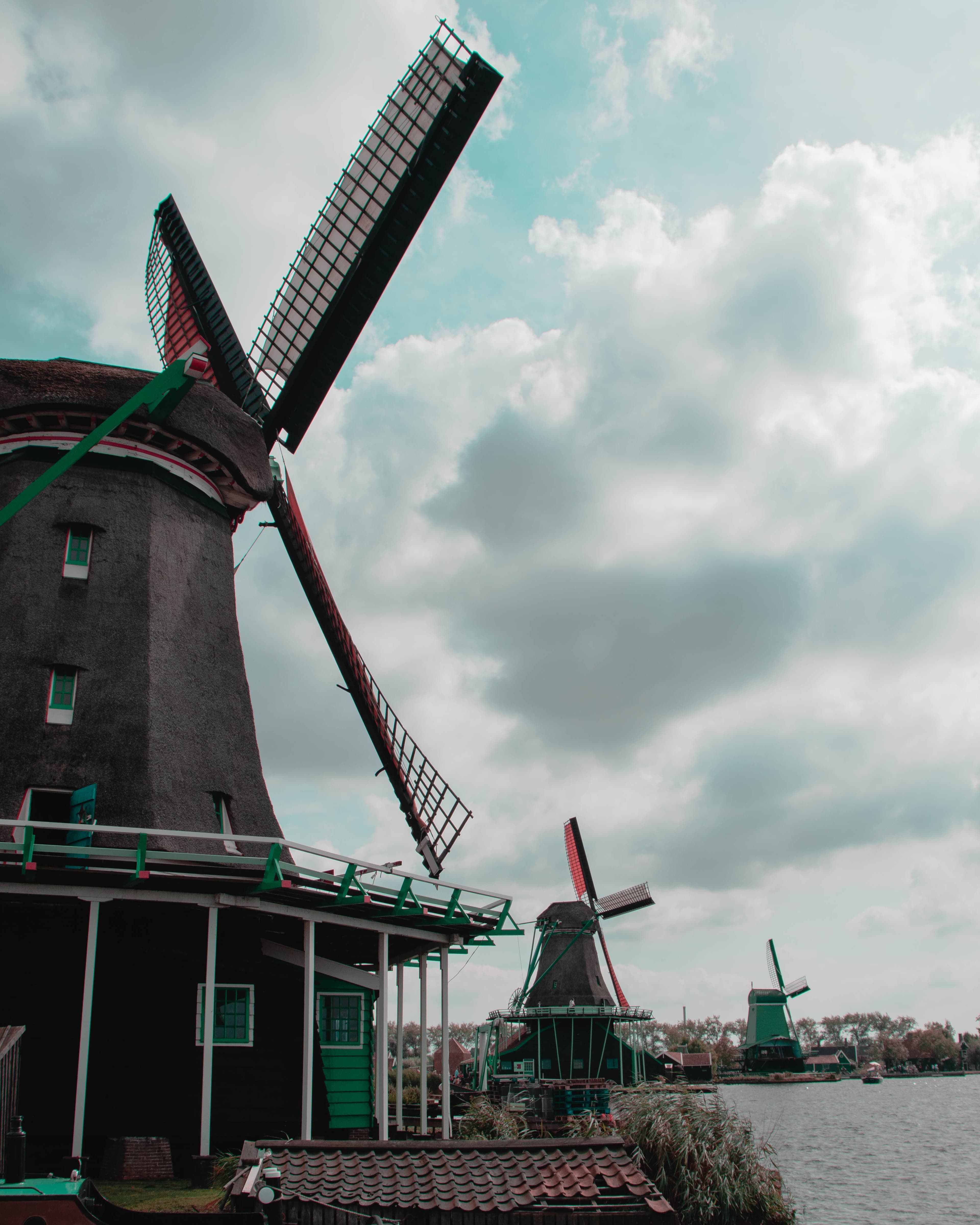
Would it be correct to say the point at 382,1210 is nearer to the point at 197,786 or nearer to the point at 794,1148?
the point at 197,786

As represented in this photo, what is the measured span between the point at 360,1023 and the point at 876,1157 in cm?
1947

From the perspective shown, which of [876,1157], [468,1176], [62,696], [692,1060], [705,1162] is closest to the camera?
[468,1176]

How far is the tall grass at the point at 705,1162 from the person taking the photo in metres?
13.1

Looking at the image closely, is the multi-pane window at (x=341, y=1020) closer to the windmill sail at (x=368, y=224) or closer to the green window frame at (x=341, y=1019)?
the green window frame at (x=341, y=1019)

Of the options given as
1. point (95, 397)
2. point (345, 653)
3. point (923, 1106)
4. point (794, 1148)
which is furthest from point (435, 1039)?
point (95, 397)

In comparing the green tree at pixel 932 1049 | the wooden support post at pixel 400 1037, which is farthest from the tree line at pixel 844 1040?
the wooden support post at pixel 400 1037

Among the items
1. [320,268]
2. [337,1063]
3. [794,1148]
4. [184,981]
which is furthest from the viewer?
[794,1148]

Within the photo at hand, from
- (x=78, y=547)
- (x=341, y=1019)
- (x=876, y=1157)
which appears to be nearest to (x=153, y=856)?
(x=341, y=1019)

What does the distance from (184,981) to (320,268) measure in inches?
550

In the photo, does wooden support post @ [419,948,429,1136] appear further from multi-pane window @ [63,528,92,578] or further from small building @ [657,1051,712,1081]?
small building @ [657,1051,712,1081]

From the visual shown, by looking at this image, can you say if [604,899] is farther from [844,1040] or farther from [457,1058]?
[844,1040]

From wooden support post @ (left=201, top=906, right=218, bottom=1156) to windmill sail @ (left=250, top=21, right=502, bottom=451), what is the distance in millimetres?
10763

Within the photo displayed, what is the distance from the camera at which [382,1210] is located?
22.3 ft

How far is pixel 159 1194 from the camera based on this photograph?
1053cm
